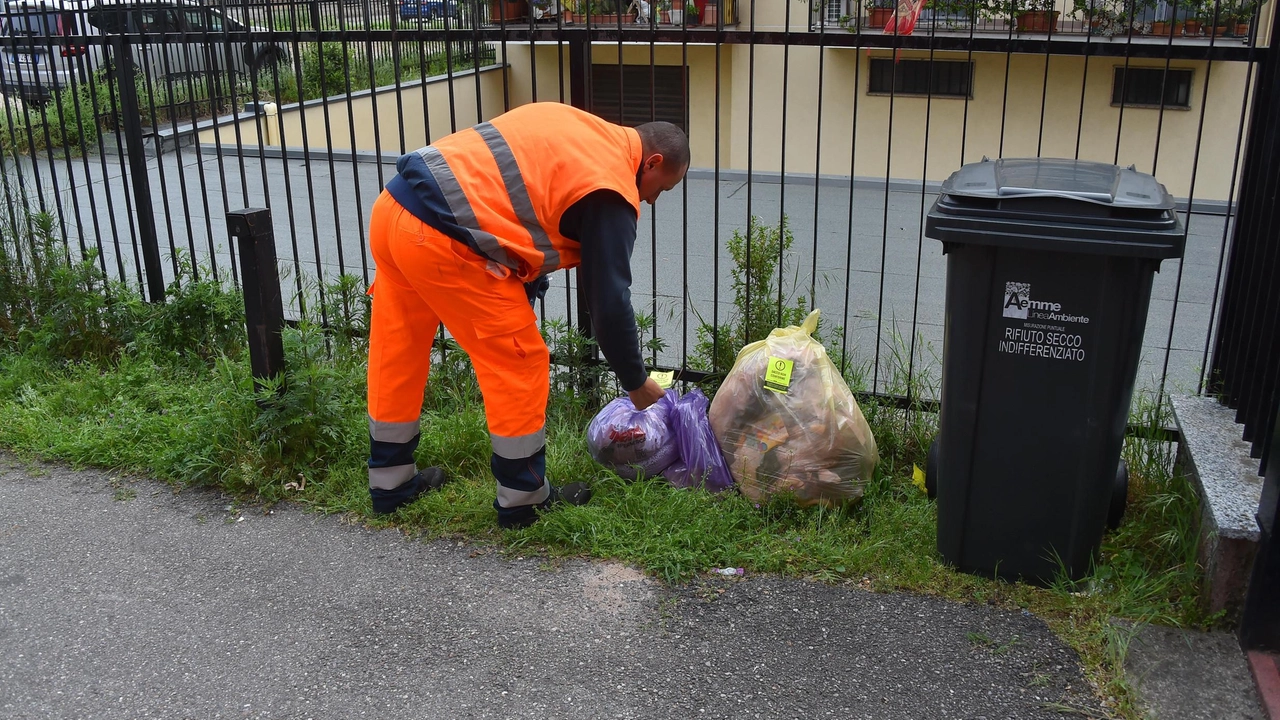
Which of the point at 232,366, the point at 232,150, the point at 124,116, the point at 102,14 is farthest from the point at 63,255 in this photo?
the point at 232,150

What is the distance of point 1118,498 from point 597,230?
1854 millimetres

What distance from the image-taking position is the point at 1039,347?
114 inches

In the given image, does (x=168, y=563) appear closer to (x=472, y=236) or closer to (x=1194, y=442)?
(x=472, y=236)

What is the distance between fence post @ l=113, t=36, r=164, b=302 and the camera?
191 inches

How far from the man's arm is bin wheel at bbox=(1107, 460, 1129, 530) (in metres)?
1.59

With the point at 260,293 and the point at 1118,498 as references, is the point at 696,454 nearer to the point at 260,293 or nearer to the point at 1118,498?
the point at 1118,498

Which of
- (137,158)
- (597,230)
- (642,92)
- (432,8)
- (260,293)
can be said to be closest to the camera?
(597,230)

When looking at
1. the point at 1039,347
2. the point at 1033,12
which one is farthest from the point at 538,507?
the point at 1033,12

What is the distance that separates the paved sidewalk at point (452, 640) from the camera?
106 inches

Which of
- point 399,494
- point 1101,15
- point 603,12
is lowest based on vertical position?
point 399,494

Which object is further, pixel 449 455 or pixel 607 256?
pixel 449 455

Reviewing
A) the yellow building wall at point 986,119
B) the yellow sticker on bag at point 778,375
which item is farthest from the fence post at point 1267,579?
the yellow building wall at point 986,119

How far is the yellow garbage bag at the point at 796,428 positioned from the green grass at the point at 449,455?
85 millimetres

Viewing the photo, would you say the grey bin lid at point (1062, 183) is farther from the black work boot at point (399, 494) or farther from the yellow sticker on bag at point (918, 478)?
the black work boot at point (399, 494)
